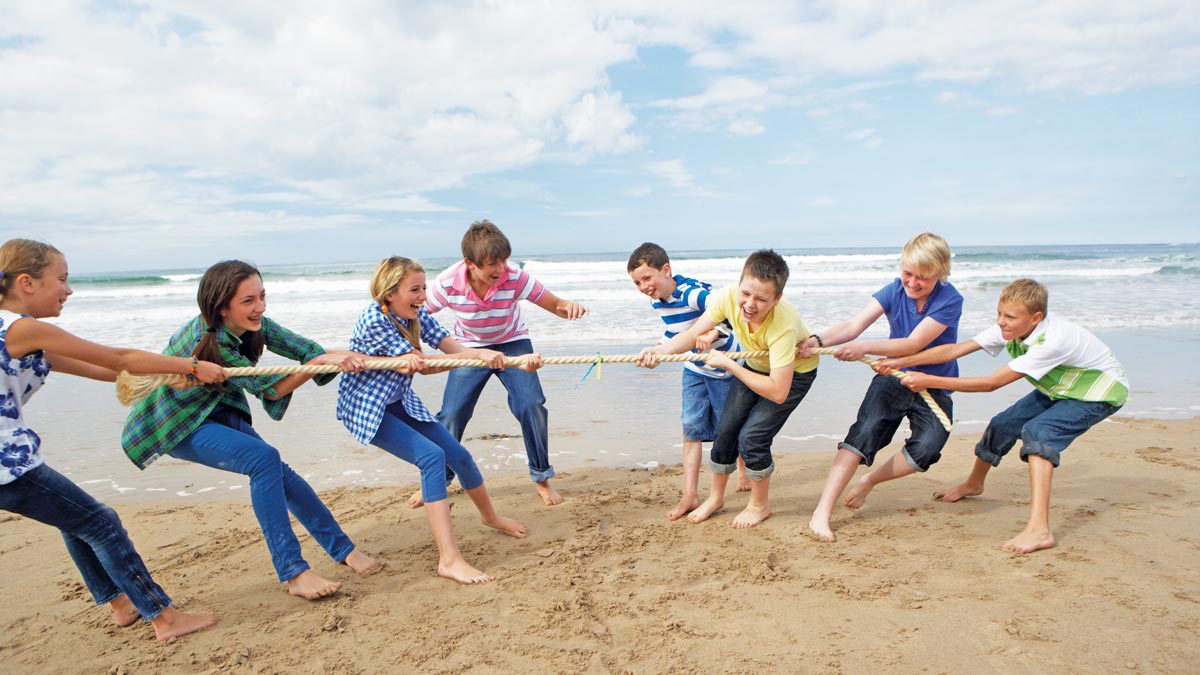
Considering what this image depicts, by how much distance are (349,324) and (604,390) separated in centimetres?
788

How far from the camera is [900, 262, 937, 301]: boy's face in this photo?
363 centimetres

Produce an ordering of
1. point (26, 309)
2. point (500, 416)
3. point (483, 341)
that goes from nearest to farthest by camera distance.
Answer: point (26, 309) < point (483, 341) < point (500, 416)

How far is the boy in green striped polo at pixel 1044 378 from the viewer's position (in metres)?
3.48

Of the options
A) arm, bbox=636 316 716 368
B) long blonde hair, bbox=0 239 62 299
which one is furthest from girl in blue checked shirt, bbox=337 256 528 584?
long blonde hair, bbox=0 239 62 299

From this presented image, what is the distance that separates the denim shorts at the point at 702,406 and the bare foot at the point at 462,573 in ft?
4.94

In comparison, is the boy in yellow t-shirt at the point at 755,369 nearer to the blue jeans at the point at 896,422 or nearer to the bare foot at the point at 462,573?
the blue jeans at the point at 896,422

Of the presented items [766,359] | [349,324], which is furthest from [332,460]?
[349,324]

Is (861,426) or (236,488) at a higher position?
(861,426)

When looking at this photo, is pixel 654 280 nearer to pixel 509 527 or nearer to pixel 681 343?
pixel 681 343

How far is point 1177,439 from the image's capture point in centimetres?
532

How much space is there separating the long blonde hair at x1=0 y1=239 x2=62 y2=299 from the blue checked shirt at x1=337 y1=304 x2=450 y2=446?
1.19 metres

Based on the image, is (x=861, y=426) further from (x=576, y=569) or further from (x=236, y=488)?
(x=236, y=488)

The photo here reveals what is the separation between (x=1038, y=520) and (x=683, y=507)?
1795 millimetres

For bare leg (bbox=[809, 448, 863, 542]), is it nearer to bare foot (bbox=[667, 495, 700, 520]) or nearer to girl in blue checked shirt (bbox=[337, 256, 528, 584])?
bare foot (bbox=[667, 495, 700, 520])
